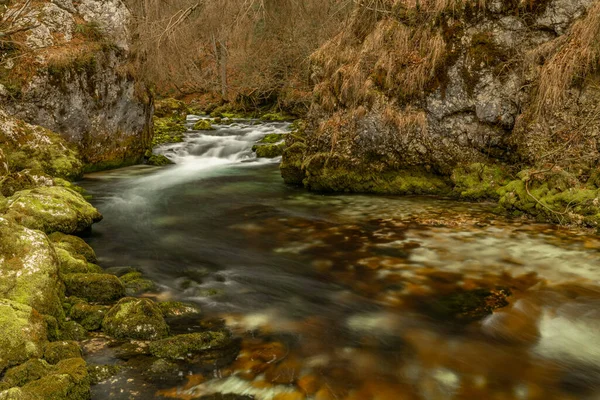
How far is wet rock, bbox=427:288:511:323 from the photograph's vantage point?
3.70m

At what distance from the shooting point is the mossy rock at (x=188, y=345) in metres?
3.12

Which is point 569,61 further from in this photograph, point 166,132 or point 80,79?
point 166,132

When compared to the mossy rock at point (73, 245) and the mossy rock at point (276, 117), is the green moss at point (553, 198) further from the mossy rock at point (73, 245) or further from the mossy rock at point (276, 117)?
the mossy rock at point (276, 117)

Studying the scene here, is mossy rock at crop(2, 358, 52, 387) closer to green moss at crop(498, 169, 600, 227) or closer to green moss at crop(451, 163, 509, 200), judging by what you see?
green moss at crop(498, 169, 600, 227)

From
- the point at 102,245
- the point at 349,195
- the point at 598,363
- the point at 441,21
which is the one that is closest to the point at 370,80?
the point at 441,21

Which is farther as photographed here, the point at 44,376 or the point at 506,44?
the point at 506,44

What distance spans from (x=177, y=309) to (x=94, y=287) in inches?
30.8

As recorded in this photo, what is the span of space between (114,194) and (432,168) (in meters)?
6.84

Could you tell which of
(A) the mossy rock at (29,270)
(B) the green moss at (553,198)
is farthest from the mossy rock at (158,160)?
(B) the green moss at (553,198)

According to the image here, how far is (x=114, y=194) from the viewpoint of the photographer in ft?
30.6

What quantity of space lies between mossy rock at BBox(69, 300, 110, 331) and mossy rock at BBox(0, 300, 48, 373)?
465 millimetres

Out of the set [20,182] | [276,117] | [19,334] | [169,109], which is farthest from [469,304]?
[169,109]

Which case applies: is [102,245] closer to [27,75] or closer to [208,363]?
[208,363]

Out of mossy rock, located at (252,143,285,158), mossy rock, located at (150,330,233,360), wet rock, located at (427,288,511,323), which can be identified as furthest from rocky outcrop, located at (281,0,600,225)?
mossy rock, located at (150,330,233,360)
